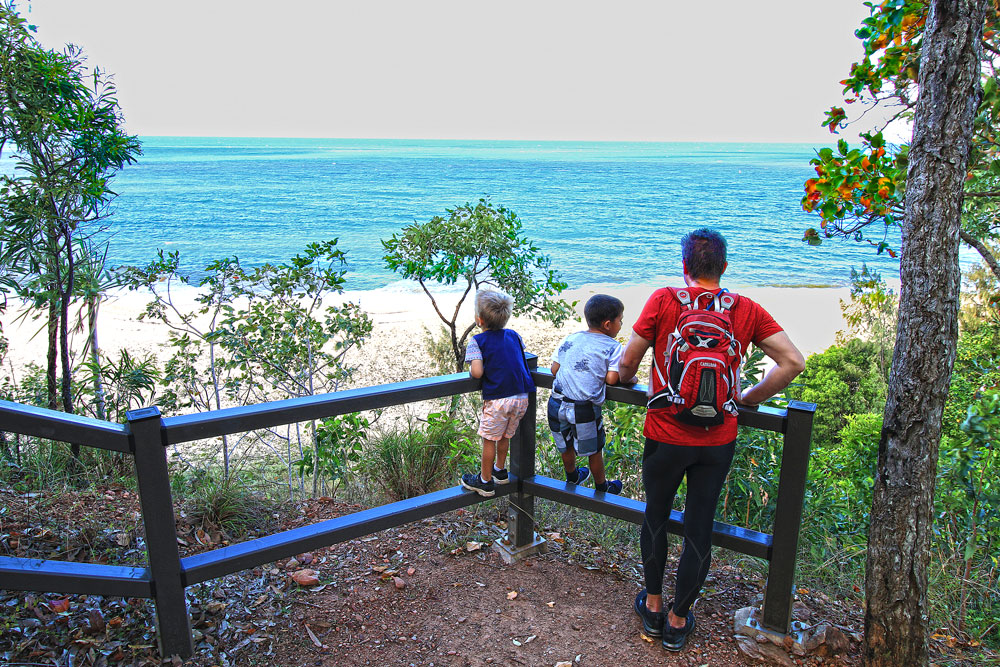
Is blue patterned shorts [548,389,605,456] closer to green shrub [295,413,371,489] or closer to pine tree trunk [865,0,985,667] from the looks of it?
pine tree trunk [865,0,985,667]

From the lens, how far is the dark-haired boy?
332 cm

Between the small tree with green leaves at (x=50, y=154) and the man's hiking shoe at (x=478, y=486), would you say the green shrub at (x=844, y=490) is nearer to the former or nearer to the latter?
the man's hiking shoe at (x=478, y=486)

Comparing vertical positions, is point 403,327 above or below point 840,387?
below

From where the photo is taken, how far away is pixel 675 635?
9.82 ft

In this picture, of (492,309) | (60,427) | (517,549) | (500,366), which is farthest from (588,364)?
(60,427)

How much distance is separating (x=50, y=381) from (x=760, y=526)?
224 inches

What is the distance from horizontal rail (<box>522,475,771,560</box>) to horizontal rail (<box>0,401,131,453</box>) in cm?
204

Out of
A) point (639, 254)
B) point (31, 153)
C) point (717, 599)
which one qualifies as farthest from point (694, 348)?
point (639, 254)

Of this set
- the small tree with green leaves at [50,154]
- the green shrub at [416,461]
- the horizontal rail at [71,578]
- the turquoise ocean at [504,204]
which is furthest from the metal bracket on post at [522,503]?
the turquoise ocean at [504,204]

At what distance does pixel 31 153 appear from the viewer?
5223 mm

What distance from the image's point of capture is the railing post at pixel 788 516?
2.81 meters

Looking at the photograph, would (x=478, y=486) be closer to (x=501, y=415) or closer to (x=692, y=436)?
(x=501, y=415)

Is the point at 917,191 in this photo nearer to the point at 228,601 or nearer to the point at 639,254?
Result: the point at 228,601

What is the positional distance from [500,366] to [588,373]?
461 millimetres
